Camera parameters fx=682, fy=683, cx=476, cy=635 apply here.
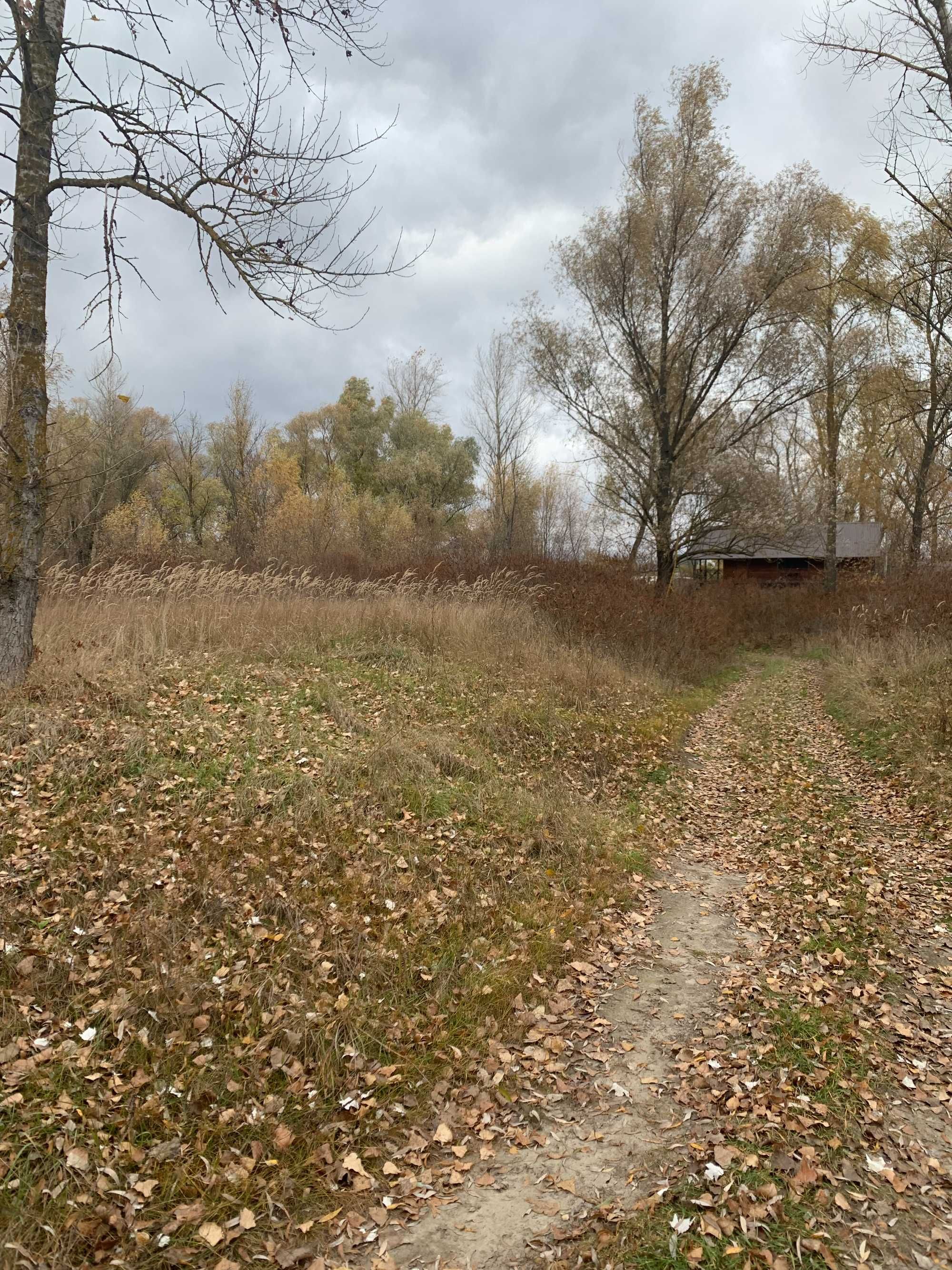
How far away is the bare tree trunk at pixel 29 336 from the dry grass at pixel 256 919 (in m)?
1.08

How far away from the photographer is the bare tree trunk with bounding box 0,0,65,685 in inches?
221

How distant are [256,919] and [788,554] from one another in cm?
1903

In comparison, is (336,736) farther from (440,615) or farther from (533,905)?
(440,615)

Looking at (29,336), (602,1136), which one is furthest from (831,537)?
(602,1136)

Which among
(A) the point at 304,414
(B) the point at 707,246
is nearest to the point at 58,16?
(B) the point at 707,246

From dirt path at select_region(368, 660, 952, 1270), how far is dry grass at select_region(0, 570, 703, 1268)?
1.34ft

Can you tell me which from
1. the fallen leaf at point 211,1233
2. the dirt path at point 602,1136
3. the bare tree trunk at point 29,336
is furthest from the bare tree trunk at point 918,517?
the fallen leaf at point 211,1233

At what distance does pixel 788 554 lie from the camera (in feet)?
64.7

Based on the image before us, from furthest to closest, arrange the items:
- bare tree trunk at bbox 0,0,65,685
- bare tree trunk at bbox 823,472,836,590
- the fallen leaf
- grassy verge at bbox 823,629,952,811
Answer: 1. bare tree trunk at bbox 823,472,836,590
2. grassy verge at bbox 823,629,952,811
3. bare tree trunk at bbox 0,0,65,685
4. the fallen leaf

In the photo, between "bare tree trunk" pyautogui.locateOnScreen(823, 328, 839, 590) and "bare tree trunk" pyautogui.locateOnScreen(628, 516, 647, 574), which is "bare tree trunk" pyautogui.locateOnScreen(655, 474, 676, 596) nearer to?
"bare tree trunk" pyautogui.locateOnScreen(628, 516, 647, 574)

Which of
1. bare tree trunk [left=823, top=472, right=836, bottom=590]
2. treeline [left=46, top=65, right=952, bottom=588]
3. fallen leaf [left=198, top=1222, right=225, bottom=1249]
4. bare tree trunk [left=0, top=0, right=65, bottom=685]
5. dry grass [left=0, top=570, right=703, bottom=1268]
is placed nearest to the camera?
fallen leaf [left=198, top=1222, right=225, bottom=1249]

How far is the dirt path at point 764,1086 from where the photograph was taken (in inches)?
110

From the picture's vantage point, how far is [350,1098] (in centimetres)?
345

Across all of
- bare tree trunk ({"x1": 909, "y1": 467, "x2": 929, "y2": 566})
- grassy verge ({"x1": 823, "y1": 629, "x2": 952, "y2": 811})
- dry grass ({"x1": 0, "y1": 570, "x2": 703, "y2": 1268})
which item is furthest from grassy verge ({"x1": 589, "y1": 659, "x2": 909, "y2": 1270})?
bare tree trunk ({"x1": 909, "y1": 467, "x2": 929, "y2": 566})
